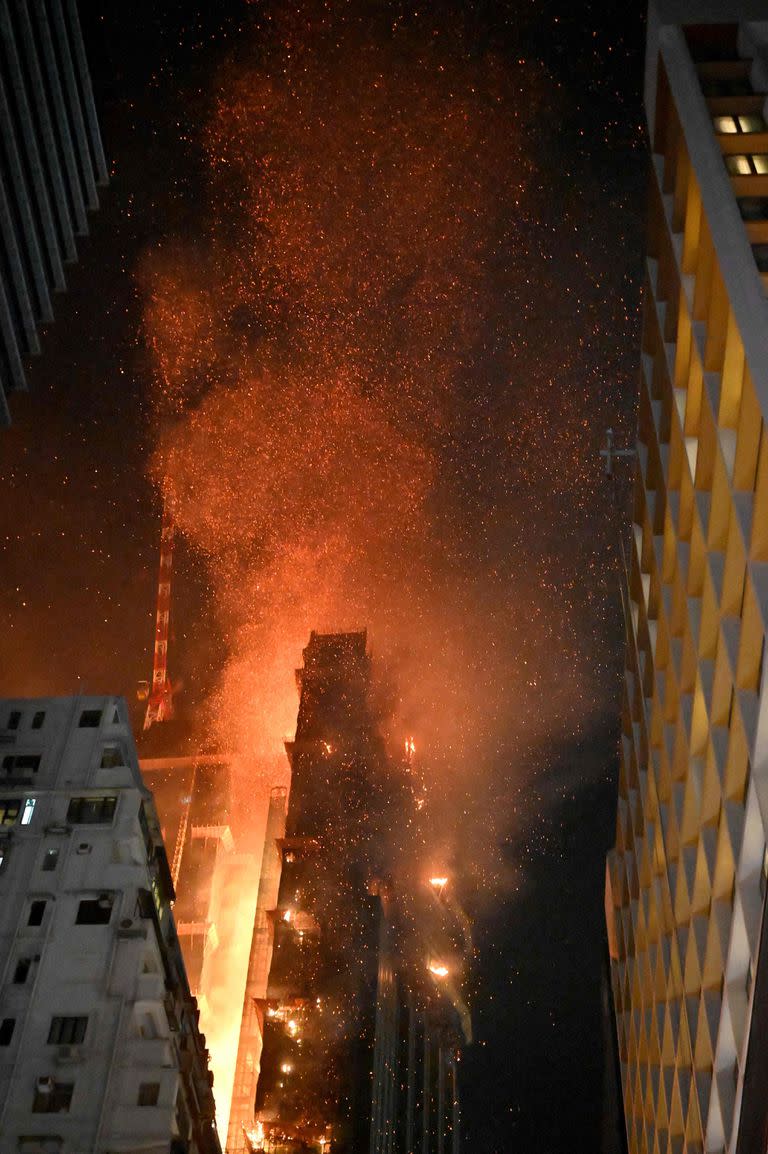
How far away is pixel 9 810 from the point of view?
4344cm

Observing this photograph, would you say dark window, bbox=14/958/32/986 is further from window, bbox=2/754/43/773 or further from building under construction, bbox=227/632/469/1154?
building under construction, bbox=227/632/469/1154

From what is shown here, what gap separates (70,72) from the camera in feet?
159

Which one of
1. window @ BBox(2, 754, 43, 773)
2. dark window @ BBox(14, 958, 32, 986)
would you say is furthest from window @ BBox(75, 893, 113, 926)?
window @ BBox(2, 754, 43, 773)

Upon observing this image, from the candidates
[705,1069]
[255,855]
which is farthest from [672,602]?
[255,855]

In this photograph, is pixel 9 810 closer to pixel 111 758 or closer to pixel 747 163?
pixel 111 758

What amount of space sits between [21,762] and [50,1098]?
571 inches

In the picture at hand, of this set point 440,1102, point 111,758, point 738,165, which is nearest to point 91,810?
point 111,758

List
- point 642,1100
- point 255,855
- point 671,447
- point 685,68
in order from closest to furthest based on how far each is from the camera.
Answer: point 685,68 < point 671,447 < point 642,1100 < point 255,855

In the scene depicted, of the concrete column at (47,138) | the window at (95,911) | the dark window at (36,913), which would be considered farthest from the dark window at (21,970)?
the concrete column at (47,138)

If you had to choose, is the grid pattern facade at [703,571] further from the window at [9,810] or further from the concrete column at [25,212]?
the concrete column at [25,212]

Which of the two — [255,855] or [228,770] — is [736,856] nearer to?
[255,855]

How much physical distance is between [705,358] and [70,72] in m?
39.0

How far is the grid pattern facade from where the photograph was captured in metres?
21.5

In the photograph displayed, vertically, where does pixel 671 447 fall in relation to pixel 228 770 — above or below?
below
